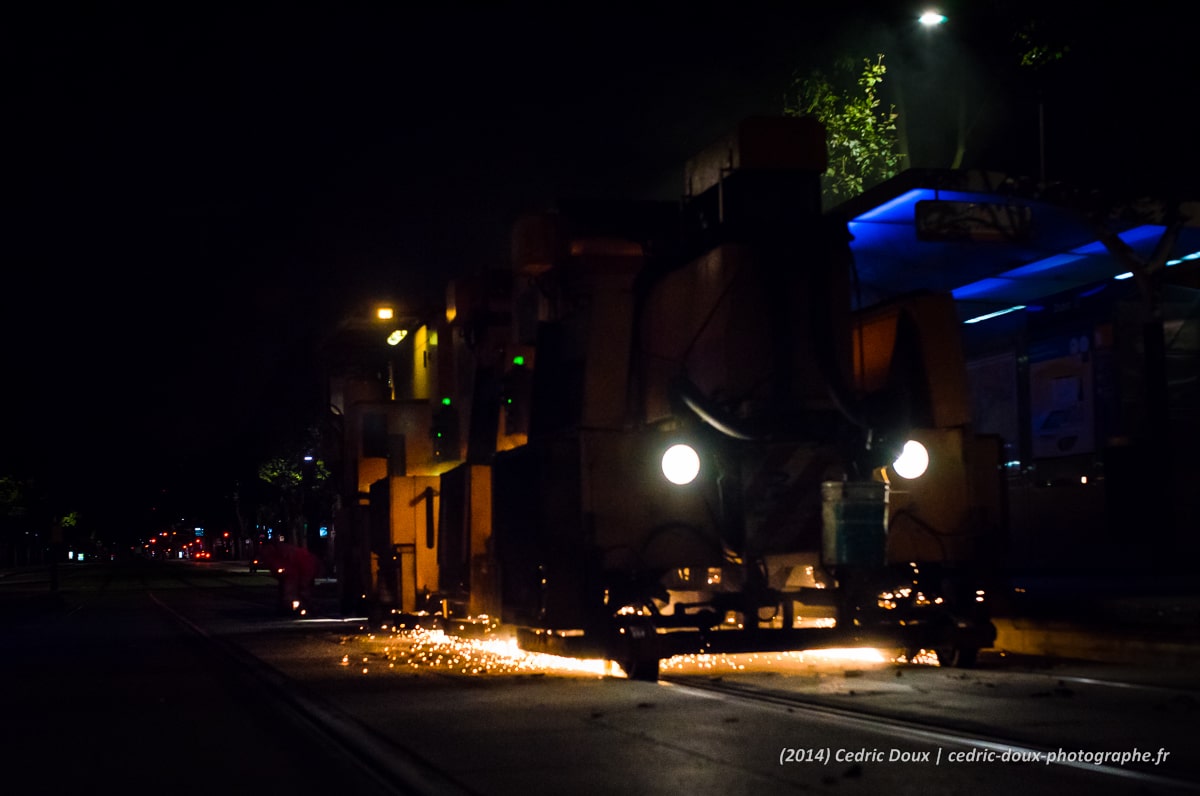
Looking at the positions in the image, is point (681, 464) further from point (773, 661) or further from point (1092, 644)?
point (1092, 644)

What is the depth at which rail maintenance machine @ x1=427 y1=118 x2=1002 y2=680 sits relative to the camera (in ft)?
38.7

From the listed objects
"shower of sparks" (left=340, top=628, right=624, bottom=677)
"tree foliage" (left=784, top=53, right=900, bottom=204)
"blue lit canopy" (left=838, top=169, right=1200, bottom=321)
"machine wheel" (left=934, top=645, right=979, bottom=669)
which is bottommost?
"shower of sparks" (left=340, top=628, right=624, bottom=677)

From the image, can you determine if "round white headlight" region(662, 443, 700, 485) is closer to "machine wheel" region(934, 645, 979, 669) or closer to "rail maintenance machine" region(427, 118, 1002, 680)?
"rail maintenance machine" region(427, 118, 1002, 680)

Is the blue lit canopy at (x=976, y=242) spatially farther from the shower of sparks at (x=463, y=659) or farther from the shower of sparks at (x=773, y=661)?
the shower of sparks at (x=463, y=659)

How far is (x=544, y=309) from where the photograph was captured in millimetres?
14875

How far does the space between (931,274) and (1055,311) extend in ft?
11.2

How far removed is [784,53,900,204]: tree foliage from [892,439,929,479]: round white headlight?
18.8 metres

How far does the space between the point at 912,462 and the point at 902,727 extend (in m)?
3.71

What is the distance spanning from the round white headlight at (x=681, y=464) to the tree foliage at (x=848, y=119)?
762 inches

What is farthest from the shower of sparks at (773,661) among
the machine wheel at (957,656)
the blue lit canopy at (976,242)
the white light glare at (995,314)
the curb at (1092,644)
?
the white light glare at (995,314)

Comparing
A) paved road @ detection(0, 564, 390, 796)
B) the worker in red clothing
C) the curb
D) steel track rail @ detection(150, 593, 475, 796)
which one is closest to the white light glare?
the worker in red clothing

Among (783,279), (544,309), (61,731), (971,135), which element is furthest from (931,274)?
(61,731)

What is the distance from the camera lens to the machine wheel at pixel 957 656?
12.4 metres

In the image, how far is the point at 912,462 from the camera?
40.3ft
